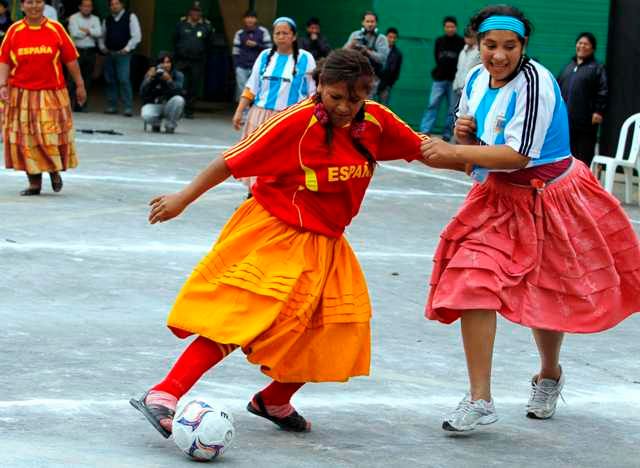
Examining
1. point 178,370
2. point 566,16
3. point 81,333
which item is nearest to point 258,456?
point 178,370

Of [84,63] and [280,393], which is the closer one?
[280,393]

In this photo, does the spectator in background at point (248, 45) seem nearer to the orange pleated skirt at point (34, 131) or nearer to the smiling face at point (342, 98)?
the orange pleated skirt at point (34, 131)

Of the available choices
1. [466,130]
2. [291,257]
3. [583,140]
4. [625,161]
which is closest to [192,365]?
[291,257]

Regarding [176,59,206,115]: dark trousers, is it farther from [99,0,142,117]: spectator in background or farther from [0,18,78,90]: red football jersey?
[0,18,78,90]: red football jersey

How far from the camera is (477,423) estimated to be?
18.5 ft

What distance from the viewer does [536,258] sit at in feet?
18.7

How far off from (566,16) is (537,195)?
17263 mm

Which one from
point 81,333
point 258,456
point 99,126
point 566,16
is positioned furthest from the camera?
point 566,16

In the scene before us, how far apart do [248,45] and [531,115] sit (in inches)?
691

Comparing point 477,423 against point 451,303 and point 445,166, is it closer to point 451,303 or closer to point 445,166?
point 451,303

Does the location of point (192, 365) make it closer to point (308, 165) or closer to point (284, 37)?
point (308, 165)

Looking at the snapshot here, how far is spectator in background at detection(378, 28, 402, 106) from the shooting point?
21.9 metres

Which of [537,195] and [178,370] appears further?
[537,195]

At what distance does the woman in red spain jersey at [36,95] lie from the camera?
Result: 12430mm
